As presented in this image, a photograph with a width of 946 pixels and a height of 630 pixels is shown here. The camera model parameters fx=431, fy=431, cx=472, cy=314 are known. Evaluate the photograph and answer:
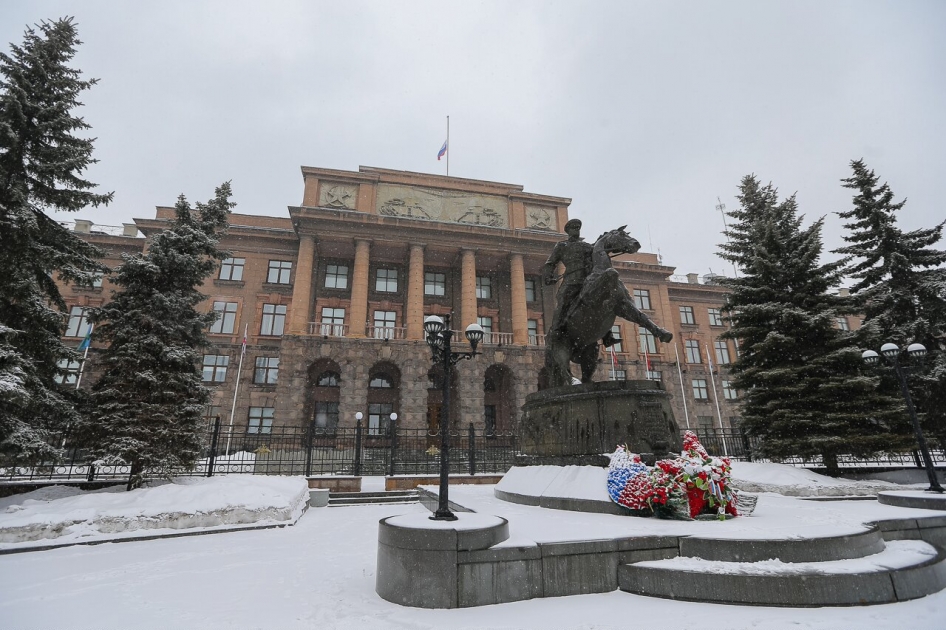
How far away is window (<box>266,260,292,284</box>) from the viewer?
31.0 m

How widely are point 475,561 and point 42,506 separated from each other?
7877 mm

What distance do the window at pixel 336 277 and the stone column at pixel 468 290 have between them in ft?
28.8

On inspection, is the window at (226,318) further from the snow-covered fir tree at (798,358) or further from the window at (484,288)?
the snow-covered fir tree at (798,358)

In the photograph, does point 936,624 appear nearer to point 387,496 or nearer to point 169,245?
point 387,496

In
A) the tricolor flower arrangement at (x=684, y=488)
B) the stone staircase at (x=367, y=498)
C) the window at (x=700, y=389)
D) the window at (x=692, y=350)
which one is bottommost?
Result: the stone staircase at (x=367, y=498)

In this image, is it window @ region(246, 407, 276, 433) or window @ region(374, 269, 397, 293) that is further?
window @ region(374, 269, 397, 293)

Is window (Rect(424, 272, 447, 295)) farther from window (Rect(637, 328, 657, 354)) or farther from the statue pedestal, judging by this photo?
the statue pedestal

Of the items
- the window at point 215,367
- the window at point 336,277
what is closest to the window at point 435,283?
the window at point 336,277

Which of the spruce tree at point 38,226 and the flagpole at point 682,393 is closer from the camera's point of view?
the spruce tree at point 38,226

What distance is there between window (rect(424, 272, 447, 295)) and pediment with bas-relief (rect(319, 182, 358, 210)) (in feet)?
23.9

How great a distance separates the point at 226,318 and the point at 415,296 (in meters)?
13.3

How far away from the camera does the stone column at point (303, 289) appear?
26.1m

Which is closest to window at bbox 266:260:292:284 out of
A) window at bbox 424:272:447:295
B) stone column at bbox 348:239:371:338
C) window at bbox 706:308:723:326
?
stone column at bbox 348:239:371:338

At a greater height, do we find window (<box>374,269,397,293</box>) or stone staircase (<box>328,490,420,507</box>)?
window (<box>374,269,397,293</box>)
